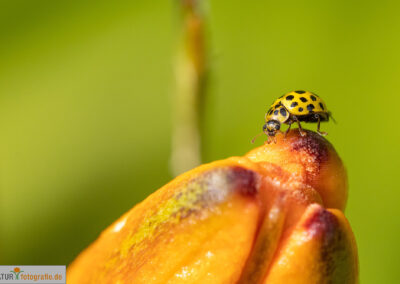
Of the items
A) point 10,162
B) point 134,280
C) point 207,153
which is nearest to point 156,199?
point 134,280

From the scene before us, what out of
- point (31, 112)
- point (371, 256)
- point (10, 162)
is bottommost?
point (371, 256)

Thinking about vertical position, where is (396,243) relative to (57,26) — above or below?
below

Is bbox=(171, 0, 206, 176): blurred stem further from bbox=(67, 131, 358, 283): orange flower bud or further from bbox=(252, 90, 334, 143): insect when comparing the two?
bbox=(67, 131, 358, 283): orange flower bud

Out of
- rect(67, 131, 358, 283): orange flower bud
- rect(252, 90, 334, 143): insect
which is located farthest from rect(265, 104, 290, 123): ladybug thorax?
A: rect(67, 131, 358, 283): orange flower bud

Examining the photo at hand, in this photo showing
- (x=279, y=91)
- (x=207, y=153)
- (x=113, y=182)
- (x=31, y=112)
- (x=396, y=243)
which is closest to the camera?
(x=396, y=243)

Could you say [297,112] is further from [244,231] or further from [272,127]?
[244,231]

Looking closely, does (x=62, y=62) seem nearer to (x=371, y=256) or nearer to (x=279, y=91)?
(x=279, y=91)

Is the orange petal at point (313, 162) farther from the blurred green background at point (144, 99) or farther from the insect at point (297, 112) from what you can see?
the blurred green background at point (144, 99)
